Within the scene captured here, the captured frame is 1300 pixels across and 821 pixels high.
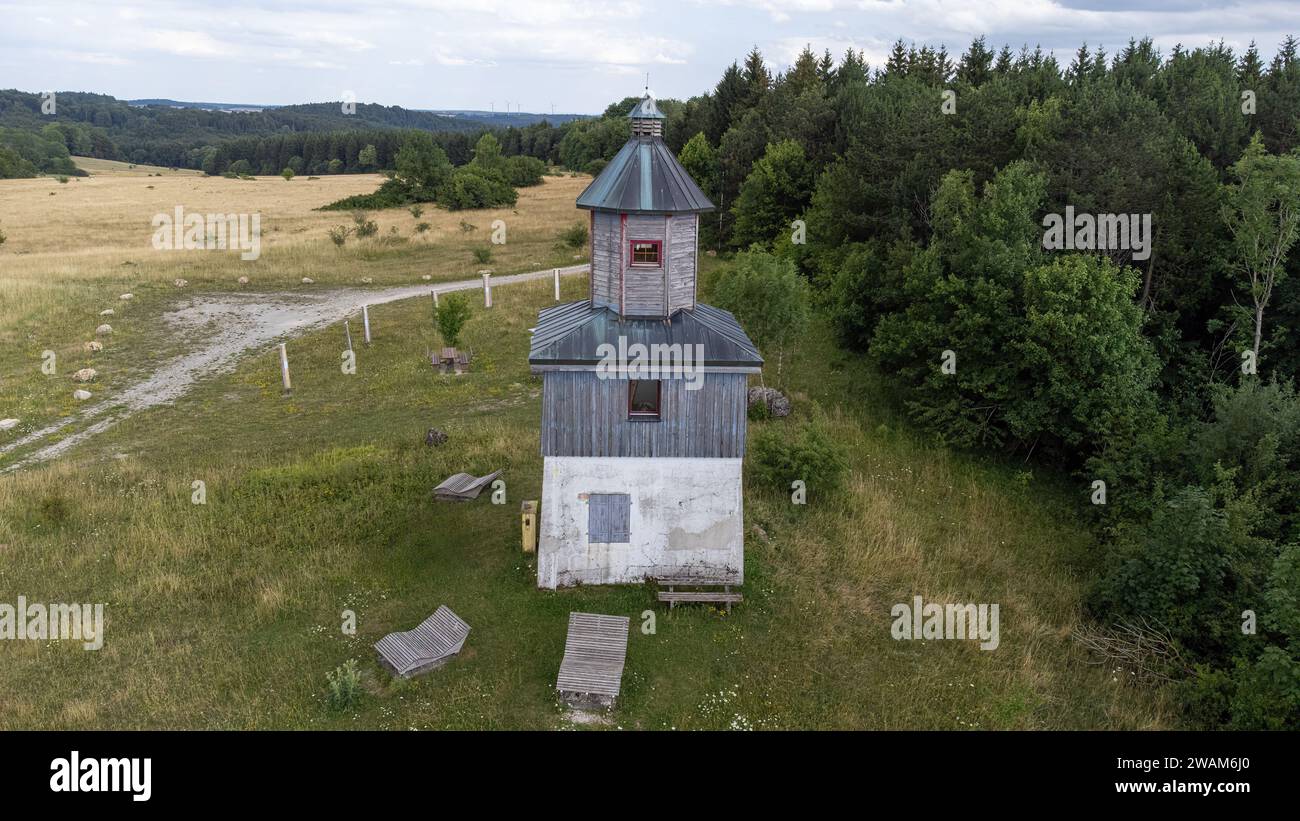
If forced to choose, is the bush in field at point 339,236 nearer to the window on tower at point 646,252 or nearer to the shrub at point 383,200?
the shrub at point 383,200

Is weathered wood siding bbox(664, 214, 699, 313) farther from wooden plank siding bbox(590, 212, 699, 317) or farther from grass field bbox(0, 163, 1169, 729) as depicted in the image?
grass field bbox(0, 163, 1169, 729)

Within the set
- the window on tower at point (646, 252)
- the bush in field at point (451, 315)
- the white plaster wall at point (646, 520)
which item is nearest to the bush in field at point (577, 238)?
the bush in field at point (451, 315)

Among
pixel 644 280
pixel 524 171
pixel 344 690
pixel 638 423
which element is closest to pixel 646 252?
pixel 644 280

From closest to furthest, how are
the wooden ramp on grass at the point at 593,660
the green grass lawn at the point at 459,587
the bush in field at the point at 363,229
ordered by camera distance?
the wooden ramp on grass at the point at 593,660
the green grass lawn at the point at 459,587
the bush in field at the point at 363,229

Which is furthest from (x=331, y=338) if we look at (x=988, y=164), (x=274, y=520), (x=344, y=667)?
(x=988, y=164)

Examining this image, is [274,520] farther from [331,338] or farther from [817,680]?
[331,338]

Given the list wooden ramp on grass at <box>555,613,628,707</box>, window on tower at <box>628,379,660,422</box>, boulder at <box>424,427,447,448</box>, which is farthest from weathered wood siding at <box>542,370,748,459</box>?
boulder at <box>424,427,447,448</box>

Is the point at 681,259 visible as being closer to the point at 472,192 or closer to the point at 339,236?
the point at 339,236
